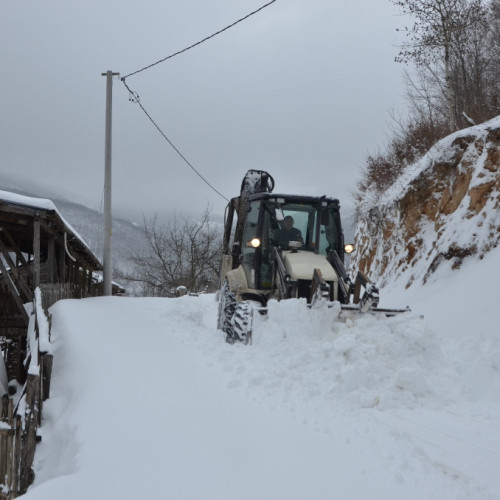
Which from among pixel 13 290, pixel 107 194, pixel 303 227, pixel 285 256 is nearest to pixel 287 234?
pixel 303 227

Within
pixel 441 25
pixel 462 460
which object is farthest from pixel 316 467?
pixel 441 25

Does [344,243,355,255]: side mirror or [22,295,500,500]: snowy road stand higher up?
[344,243,355,255]: side mirror

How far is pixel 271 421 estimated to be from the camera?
14.6ft

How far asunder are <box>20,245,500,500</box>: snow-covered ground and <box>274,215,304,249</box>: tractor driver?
180 centimetres

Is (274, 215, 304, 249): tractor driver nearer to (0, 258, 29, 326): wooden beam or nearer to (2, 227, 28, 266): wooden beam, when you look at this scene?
(0, 258, 29, 326): wooden beam

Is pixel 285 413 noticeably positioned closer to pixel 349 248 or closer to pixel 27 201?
pixel 349 248

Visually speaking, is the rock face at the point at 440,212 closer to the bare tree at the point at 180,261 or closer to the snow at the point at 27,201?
the snow at the point at 27,201

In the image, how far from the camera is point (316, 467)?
3543 millimetres

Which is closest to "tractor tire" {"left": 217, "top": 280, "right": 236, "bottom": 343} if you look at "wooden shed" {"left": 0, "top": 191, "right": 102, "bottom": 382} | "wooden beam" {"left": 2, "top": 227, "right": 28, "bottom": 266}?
"wooden shed" {"left": 0, "top": 191, "right": 102, "bottom": 382}

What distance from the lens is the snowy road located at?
11.0 ft

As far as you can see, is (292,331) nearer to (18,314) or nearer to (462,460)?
(462,460)

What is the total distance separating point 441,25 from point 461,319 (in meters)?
11.2

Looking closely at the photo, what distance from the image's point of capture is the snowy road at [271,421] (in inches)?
132

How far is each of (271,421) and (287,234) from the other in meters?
4.56
